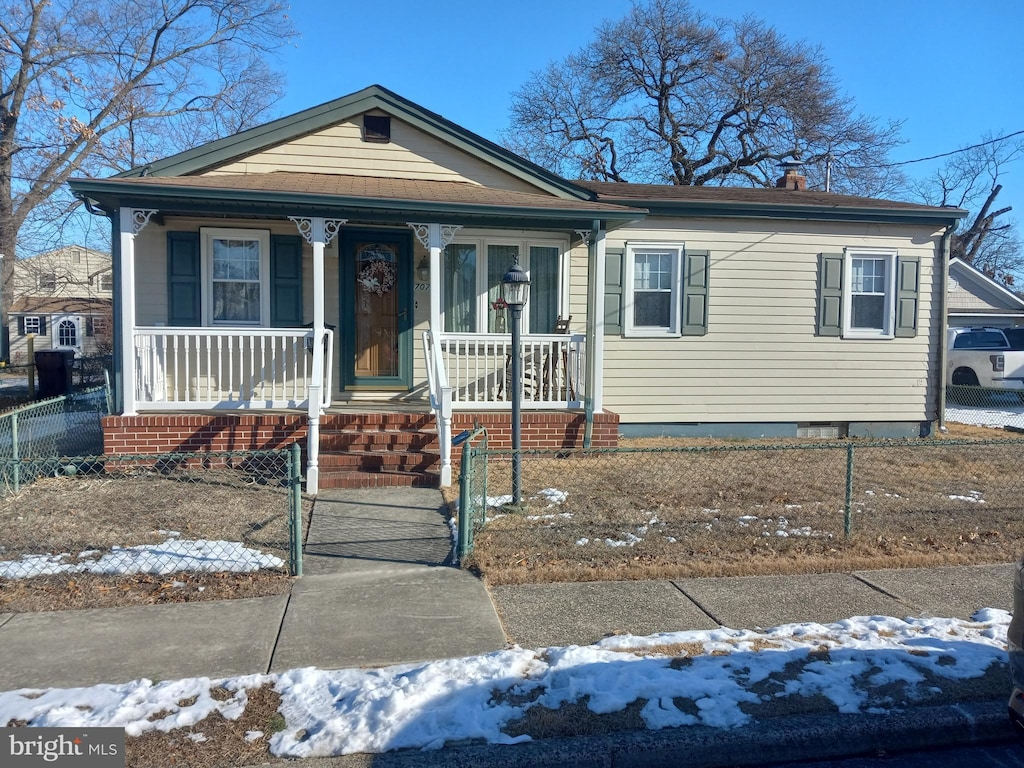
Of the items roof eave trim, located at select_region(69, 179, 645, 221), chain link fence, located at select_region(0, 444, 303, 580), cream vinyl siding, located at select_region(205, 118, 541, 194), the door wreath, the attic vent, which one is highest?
the attic vent

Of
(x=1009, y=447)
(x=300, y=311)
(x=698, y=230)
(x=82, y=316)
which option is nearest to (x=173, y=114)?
(x=82, y=316)

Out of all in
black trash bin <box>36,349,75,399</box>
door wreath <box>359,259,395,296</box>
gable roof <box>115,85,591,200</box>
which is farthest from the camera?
black trash bin <box>36,349,75,399</box>

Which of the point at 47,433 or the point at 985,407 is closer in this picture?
the point at 47,433

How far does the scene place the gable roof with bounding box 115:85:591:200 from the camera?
9.54 metres

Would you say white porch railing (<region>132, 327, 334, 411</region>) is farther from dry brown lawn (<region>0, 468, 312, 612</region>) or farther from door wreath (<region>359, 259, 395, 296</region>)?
door wreath (<region>359, 259, 395, 296</region>)

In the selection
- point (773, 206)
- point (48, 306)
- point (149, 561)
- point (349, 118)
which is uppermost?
point (349, 118)

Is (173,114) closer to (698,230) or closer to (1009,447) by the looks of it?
(698,230)

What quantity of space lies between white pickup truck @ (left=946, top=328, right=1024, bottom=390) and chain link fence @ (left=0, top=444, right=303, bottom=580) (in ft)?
53.7

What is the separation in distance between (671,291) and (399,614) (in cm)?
737

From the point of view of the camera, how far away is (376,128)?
10.1 meters

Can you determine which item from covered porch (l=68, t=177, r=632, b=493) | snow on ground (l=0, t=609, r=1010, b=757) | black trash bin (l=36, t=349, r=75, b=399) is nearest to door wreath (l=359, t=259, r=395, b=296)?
covered porch (l=68, t=177, r=632, b=493)

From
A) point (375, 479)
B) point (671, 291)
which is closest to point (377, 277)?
point (375, 479)

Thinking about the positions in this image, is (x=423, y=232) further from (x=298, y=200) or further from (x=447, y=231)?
(x=298, y=200)

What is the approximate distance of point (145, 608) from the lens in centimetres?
488
